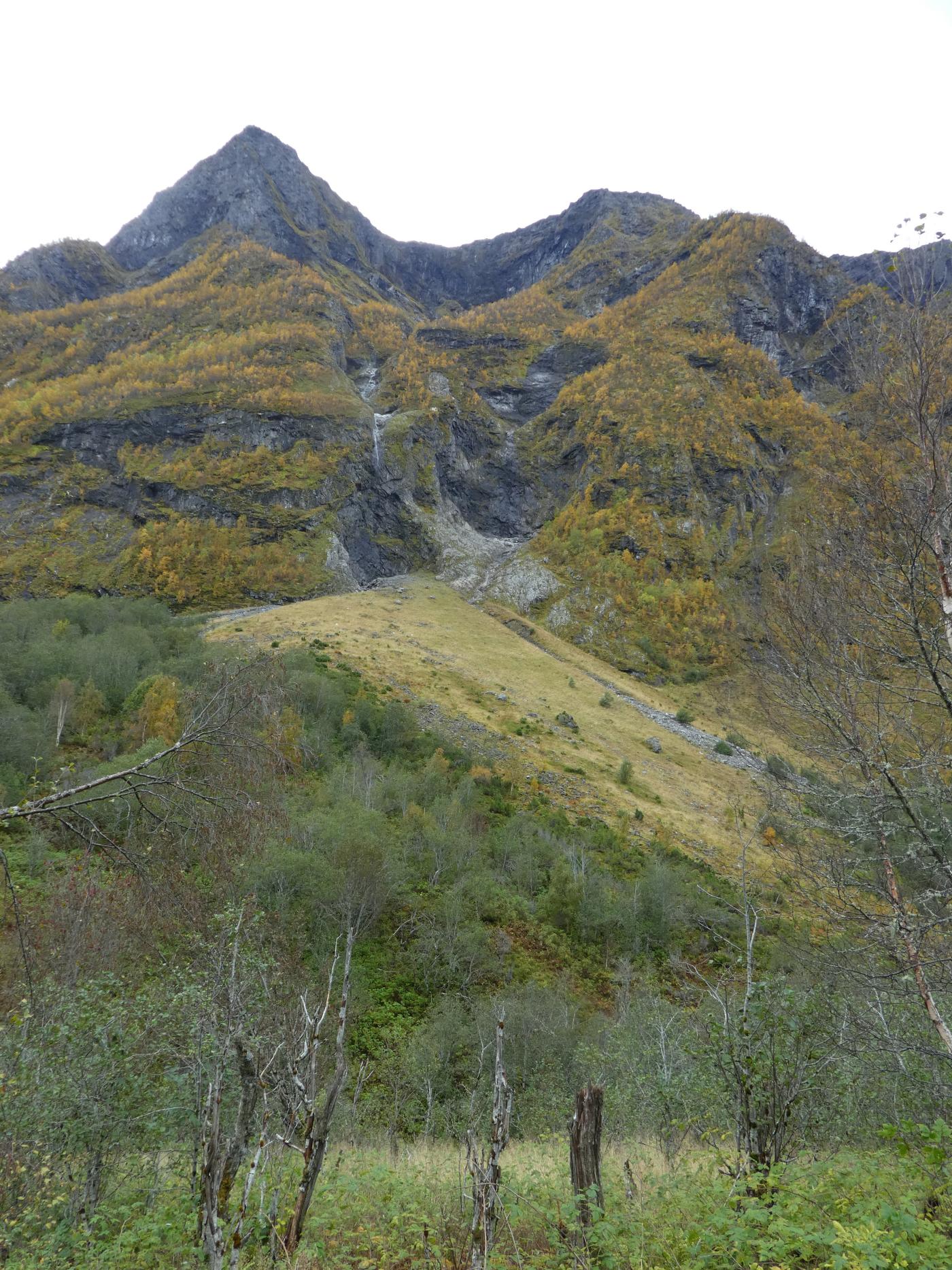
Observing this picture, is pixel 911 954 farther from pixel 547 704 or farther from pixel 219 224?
pixel 219 224

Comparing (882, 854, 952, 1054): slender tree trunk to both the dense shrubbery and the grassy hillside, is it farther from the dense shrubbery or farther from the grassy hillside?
the grassy hillside

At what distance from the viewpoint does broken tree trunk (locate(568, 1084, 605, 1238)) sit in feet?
17.0

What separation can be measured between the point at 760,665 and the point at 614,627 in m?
74.2

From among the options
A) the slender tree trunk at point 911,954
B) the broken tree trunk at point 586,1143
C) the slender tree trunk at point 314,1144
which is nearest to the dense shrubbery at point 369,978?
the broken tree trunk at point 586,1143

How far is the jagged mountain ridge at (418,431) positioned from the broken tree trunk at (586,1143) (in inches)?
2768

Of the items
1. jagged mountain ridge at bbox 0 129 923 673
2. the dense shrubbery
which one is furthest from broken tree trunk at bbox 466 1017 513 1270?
jagged mountain ridge at bbox 0 129 923 673

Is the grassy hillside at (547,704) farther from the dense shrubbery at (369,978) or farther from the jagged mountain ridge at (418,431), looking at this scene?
the jagged mountain ridge at (418,431)

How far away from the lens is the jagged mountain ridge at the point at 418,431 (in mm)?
81875

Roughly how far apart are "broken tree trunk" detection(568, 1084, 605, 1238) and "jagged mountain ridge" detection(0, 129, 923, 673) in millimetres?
70309

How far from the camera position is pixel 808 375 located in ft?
419

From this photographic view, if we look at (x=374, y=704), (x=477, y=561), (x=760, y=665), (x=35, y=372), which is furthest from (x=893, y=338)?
(x=35, y=372)

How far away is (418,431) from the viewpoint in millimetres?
106938

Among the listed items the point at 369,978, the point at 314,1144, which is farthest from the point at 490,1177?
the point at 369,978

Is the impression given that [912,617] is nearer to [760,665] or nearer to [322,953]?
[760,665]
